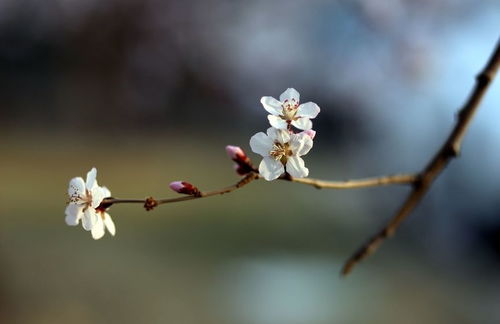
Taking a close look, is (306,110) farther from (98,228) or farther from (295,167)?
(98,228)

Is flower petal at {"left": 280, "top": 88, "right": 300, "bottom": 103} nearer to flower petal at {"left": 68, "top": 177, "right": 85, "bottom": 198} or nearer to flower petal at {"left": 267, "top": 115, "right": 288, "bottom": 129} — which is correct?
flower petal at {"left": 267, "top": 115, "right": 288, "bottom": 129}

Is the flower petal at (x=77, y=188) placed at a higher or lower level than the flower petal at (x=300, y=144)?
lower

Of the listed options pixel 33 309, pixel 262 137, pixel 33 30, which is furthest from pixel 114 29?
pixel 262 137

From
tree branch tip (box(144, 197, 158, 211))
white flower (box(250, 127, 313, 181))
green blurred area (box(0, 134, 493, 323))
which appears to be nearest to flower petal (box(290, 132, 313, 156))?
white flower (box(250, 127, 313, 181))

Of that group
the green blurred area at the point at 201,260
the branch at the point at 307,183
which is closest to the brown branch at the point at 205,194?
the branch at the point at 307,183

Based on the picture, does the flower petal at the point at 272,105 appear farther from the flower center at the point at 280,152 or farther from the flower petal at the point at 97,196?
the flower petal at the point at 97,196

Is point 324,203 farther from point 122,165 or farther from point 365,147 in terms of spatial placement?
point 122,165
